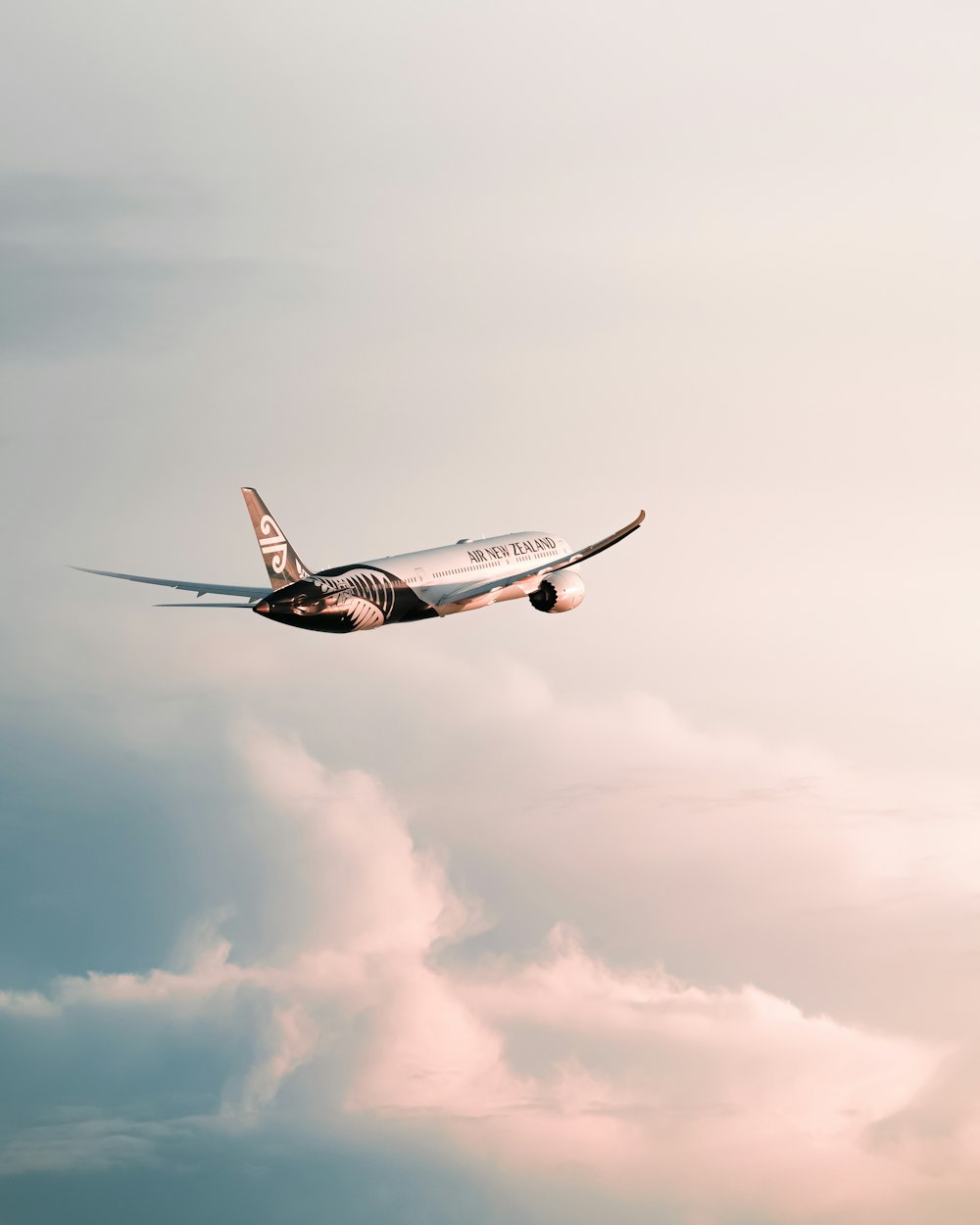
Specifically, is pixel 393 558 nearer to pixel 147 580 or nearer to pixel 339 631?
pixel 339 631

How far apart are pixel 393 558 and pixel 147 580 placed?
18.1 m

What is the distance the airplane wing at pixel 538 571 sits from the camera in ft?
447

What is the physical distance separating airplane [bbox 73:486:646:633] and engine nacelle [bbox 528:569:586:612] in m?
0.07

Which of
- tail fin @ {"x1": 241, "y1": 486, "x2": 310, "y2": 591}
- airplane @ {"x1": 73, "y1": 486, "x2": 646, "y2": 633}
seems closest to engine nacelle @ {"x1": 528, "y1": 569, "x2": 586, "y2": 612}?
airplane @ {"x1": 73, "y1": 486, "x2": 646, "y2": 633}

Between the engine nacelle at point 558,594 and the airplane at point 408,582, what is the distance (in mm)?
73

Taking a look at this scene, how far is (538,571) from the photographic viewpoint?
468 ft

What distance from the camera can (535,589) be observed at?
14262 centimetres

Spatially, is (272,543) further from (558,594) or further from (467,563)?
(558,594)

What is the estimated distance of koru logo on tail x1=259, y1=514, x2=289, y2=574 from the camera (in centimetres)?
12569

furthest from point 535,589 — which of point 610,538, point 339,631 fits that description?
point 339,631

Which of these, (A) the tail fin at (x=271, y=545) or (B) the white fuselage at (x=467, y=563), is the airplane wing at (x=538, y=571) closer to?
(B) the white fuselage at (x=467, y=563)

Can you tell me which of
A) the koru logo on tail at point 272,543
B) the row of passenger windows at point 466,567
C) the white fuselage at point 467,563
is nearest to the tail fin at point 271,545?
the koru logo on tail at point 272,543

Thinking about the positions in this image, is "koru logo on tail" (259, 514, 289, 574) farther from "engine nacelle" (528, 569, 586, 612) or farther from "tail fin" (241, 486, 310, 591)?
"engine nacelle" (528, 569, 586, 612)

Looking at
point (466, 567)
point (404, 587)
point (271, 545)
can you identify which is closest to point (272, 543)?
point (271, 545)
